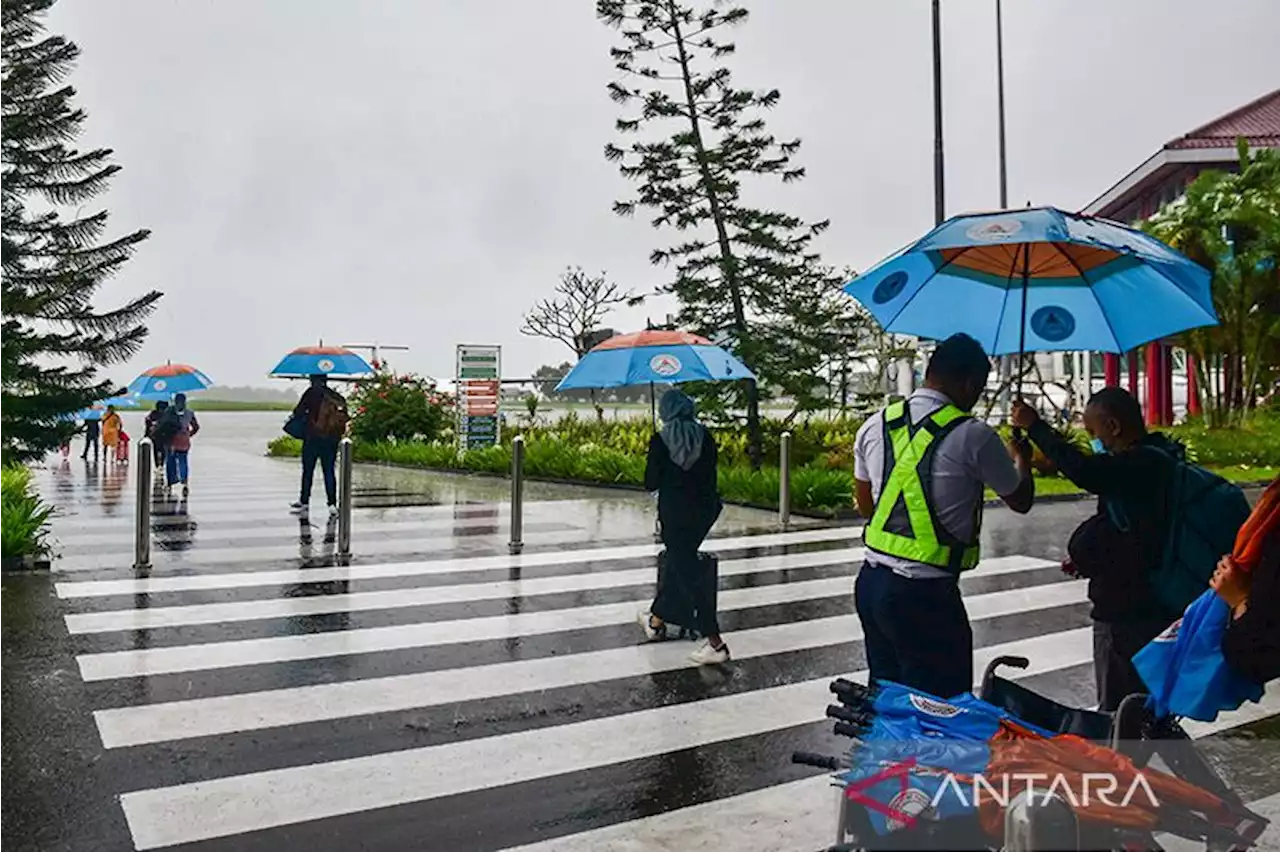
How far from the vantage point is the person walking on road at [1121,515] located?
14.3ft

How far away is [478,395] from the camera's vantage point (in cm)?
2386

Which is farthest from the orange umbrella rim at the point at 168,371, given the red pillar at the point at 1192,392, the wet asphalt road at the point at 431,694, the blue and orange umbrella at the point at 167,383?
the red pillar at the point at 1192,392

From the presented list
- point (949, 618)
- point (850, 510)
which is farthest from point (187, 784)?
point (850, 510)

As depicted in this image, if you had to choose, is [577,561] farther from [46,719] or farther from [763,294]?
[763,294]

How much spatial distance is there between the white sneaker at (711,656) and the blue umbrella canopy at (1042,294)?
252 centimetres

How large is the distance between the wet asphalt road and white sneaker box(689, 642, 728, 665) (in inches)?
6.2

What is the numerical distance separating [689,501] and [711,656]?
983 millimetres

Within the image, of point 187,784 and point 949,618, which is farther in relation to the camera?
point 187,784

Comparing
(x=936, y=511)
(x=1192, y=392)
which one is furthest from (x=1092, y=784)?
(x=1192, y=392)

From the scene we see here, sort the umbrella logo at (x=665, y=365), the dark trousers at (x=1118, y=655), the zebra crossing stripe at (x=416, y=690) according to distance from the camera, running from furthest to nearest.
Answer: the umbrella logo at (x=665, y=365)
the zebra crossing stripe at (x=416, y=690)
the dark trousers at (x=1118, y=655)

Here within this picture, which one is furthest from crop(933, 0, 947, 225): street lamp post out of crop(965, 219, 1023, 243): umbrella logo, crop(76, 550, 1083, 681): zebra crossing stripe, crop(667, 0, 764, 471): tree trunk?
crop(965, 219, 1023, 243): umbrella logo

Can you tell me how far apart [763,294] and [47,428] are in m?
11.3

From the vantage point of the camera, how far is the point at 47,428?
16.8 metres

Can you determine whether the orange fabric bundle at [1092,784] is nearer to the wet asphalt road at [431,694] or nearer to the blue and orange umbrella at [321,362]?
the wet asphalt road at [431,694]
